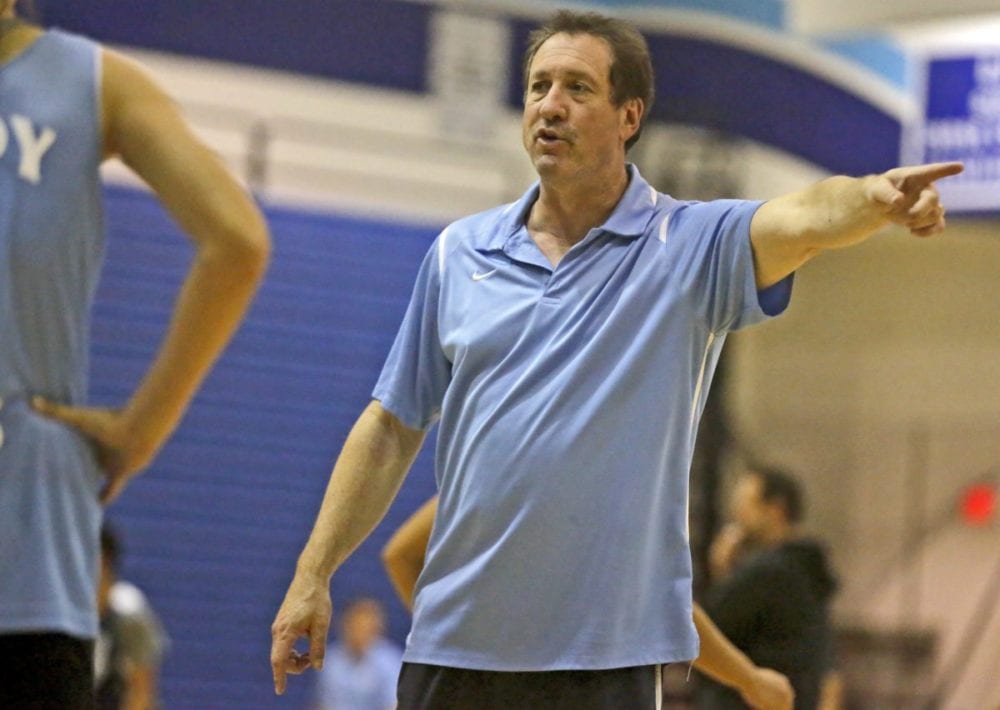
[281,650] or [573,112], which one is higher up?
[573,112]

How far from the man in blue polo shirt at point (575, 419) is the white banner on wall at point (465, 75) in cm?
792

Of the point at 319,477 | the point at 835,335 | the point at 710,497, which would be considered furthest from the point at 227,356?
the point at 835,335

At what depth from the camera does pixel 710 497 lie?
11.2 metres

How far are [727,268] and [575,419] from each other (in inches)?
14.9

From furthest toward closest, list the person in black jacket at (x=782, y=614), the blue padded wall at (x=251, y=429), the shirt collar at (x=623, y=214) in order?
the blue padded wall at (x=251, y=429)
the person in black jacket at (x=782, y=614)
the shirt collar at (x=623, y=214)

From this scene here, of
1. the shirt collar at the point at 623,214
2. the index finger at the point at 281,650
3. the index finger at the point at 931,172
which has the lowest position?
the index finger at the point at 281,650

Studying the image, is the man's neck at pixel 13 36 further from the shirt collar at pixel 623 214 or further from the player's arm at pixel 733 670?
the player's arm at pixel 733 670

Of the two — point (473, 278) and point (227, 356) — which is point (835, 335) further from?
point (473, 278)

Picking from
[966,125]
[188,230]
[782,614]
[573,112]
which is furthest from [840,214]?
[966,125]

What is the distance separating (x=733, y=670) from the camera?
4.00m

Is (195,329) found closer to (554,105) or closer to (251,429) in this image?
(554,105)

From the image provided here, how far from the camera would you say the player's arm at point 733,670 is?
3.99 metres

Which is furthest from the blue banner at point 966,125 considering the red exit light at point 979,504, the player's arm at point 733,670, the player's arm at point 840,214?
the player's arm at point 840,214

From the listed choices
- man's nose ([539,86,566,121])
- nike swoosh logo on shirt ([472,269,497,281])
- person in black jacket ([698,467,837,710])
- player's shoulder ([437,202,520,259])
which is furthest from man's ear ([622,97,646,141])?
person in black jacket ([698,467,837,710])
